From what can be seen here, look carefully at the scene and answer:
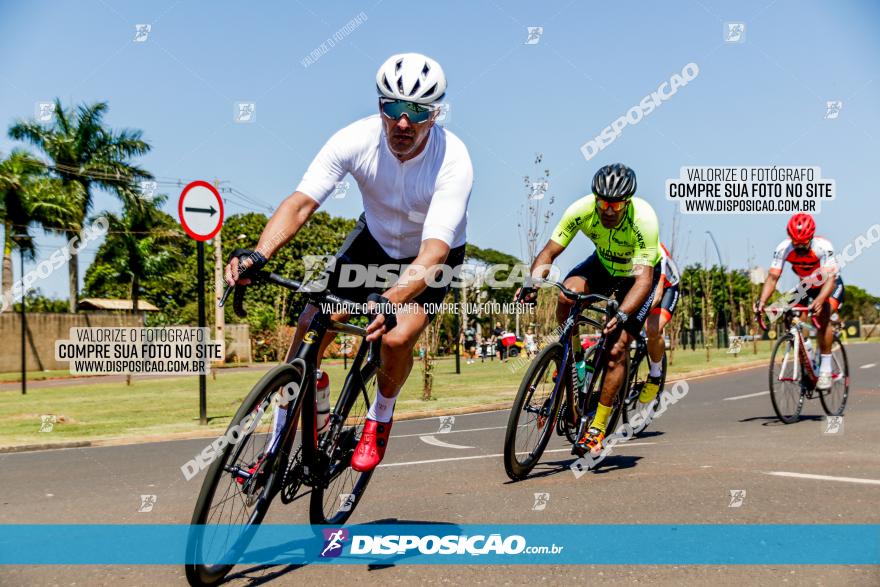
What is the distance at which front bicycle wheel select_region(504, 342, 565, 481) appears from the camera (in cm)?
608

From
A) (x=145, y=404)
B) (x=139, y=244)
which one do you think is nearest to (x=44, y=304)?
(x=139, y=244)

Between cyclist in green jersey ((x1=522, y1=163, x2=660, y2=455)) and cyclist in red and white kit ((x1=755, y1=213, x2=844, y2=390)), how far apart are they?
3.10 meters

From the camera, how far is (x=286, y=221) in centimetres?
414

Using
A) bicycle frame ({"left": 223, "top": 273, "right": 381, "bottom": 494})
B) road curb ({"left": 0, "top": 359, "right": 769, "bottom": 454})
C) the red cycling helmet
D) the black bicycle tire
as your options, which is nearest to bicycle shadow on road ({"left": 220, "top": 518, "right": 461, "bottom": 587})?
bicycle frame ({"left": 223, "top": 273, "right": 381, "bottom": 494})

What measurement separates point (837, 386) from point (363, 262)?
25.5 ft

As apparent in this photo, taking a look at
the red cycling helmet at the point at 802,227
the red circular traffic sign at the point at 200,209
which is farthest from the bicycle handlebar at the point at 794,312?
the red circular traffic sign at the point at 200,209

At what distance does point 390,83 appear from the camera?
164 inches

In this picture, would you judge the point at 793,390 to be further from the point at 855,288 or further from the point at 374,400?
the point at 855,288

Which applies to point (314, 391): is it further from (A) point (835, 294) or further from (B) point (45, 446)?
(A) point (835, 294)

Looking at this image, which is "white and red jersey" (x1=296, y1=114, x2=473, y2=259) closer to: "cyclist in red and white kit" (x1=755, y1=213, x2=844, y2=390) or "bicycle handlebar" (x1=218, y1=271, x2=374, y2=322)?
"bicycle handlebar" (x1=218, y1=271, x2=374, y2=322)

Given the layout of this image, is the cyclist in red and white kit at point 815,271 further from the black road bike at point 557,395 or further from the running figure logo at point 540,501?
the running figure logo at point 540,501

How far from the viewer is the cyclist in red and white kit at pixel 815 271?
962 cm

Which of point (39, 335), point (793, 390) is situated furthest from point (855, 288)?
point (793, 390)

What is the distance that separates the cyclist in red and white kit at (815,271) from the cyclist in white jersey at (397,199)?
6.07 meters
